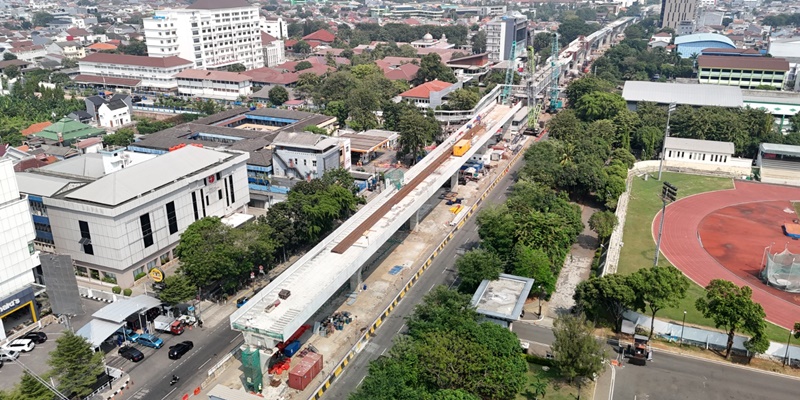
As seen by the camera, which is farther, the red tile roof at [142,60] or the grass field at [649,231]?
the red tile roof at [142,60]

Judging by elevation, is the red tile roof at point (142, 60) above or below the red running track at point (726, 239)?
above

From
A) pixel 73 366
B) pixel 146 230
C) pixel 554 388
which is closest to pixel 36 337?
pixel 73 366

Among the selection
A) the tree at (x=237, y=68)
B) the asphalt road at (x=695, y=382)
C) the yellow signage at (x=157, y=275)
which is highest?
the tree at (x=237, y=68)

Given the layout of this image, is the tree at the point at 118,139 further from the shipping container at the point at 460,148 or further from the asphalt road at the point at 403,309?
the asphalt road at the point at 403,309

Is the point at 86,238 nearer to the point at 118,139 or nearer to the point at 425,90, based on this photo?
the point at 118,139

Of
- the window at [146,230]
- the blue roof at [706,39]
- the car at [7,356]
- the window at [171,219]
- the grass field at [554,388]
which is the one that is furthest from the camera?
the blue roof at [706,39]

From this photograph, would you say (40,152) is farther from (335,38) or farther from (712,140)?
(335,38)

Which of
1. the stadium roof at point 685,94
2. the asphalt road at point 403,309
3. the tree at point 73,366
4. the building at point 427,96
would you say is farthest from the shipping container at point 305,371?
the stadium roof at point 685,94

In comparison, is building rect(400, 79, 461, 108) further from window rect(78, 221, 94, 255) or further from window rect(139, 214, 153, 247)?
window rect(78, 221, 94, 255)

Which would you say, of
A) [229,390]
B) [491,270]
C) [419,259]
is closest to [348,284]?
[419,259]

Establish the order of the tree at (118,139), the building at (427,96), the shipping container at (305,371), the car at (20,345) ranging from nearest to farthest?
the shipping container at (305,371) < the car at (20,345) < the tree at (118,139) < the building at (427,96)
